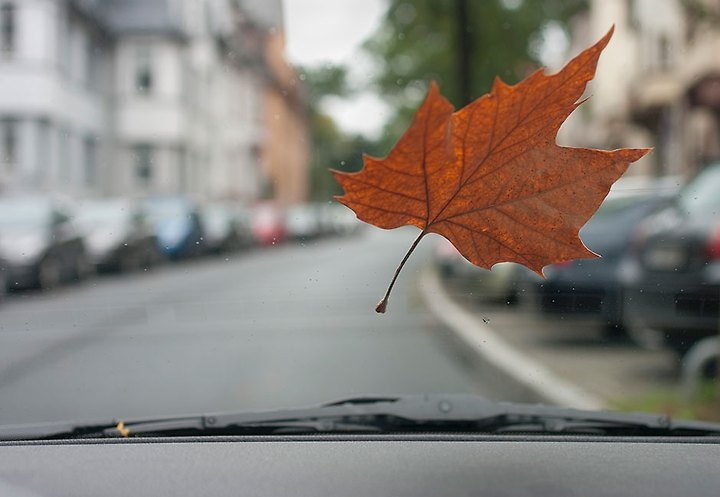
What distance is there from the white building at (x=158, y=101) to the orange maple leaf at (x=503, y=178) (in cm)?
115

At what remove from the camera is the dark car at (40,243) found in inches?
133

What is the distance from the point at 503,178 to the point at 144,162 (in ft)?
5.73

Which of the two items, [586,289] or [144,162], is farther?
[144,162]

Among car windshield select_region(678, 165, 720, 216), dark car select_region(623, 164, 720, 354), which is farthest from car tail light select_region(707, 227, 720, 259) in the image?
car windshield select_region(678, 165, 720, 216)

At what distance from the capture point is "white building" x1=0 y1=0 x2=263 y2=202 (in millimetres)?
2787

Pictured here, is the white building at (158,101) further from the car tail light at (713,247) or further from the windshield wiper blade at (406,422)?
Result: the car tail light at (713,247)

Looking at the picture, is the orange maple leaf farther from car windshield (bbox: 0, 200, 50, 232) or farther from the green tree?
car windshield (bbox: 0, 200, 50, 232)

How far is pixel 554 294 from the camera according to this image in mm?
2506

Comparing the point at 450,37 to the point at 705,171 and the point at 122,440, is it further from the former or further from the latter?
the point at 122,440

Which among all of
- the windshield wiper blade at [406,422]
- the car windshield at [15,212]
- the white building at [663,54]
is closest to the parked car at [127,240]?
the windshield wiper blade at [406,422]

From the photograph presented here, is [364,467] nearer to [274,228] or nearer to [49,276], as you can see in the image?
[274,228]

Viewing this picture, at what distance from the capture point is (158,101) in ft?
11.4

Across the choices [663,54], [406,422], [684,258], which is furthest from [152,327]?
[663,54]

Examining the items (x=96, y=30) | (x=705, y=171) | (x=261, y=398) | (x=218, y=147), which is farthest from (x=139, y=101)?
(x=705, y=171)
